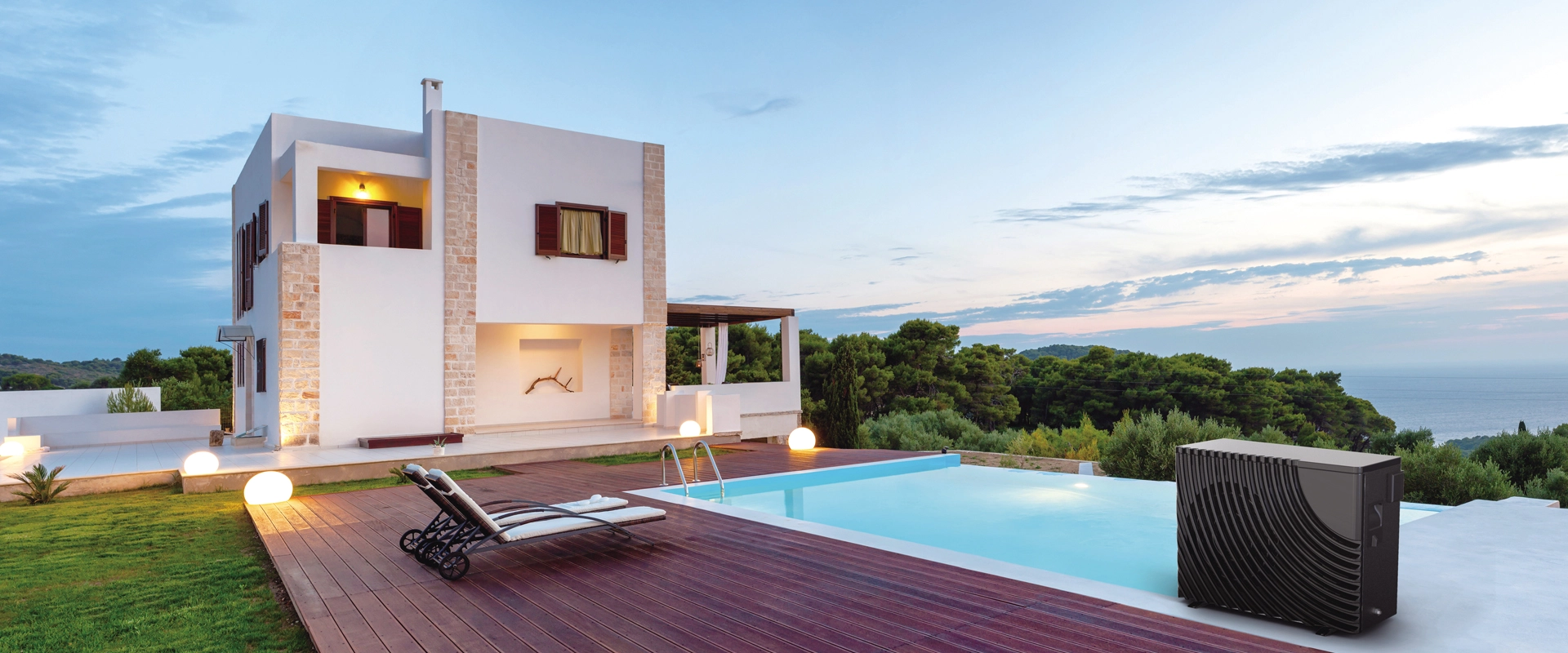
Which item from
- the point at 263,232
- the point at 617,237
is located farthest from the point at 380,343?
the point at 617,237

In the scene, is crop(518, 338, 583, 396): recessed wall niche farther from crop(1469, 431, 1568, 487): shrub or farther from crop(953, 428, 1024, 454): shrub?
crop(1469, 431, 1568, 487): shrub

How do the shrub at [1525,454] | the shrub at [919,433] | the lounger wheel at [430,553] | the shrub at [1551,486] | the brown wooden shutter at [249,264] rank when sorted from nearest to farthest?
the lounger wheel at [430,553] → the shrub at [1551,486] → the shrub at [1525,454] → the brown wooden shutter at [249,264] → the shrub at [919,433]

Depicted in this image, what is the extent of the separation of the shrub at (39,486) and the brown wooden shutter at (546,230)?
694 cm

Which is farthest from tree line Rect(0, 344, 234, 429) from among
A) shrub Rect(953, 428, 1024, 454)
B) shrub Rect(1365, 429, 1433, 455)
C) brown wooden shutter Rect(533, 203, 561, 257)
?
shrub Rect(1365, 429, 1433, 455)

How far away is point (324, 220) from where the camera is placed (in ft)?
44.5

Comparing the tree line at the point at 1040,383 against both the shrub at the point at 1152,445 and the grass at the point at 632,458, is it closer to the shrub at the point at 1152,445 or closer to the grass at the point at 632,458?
the grass at the point at 632,458

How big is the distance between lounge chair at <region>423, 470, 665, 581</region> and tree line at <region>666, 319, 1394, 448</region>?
66.8 ft

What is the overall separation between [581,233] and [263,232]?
17.3ft

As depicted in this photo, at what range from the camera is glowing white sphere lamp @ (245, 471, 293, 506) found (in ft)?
24.9

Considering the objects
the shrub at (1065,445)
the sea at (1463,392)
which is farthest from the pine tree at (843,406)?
the sea at (1463,392)

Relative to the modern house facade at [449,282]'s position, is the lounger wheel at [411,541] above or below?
below

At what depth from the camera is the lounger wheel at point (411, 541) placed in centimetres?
515

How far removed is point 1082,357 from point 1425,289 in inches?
644

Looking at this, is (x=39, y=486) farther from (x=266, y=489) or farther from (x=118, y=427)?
(x=118, y=427)
